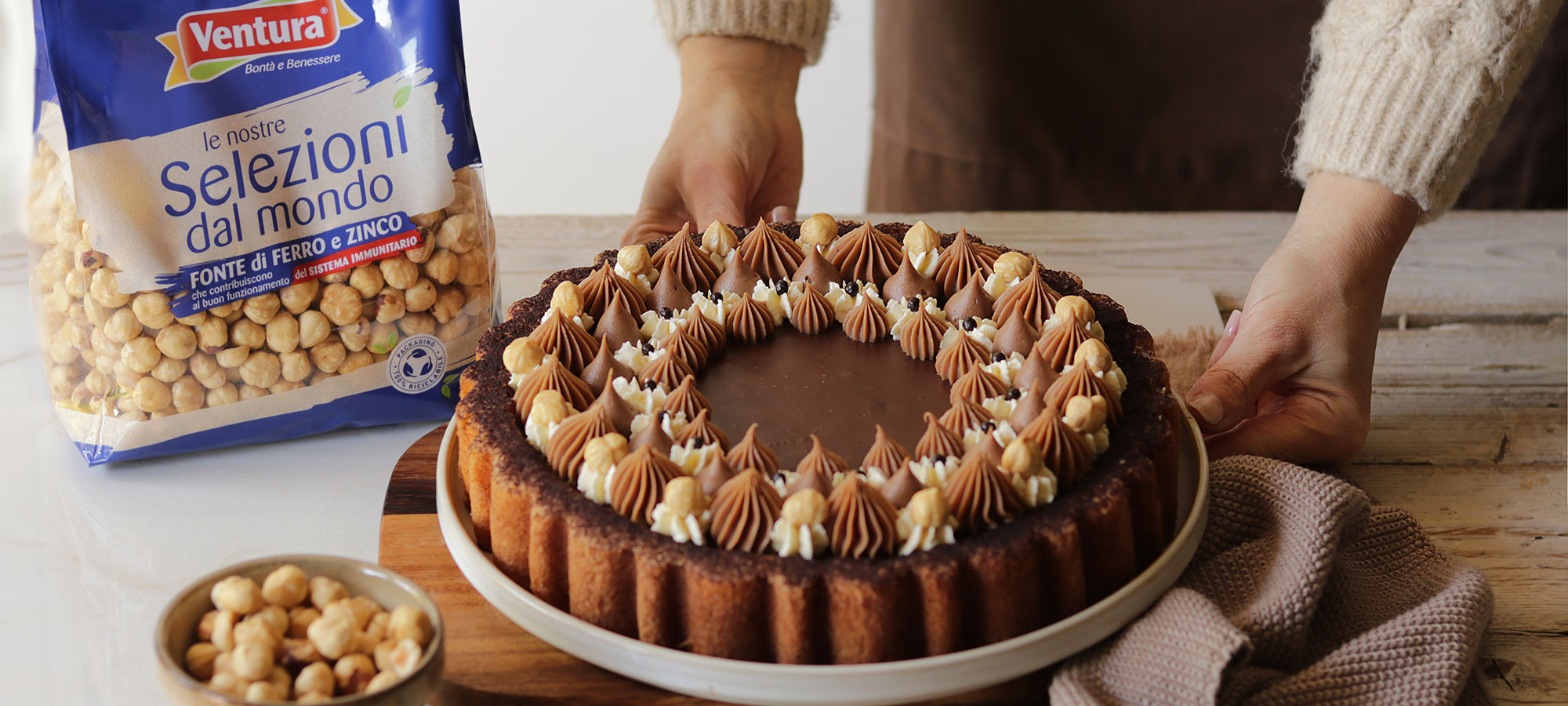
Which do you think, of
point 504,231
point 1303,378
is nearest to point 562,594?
point 1303,378

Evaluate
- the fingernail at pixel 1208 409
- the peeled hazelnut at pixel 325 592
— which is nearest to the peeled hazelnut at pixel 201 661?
the peeled hazelnut at pixel 325 592

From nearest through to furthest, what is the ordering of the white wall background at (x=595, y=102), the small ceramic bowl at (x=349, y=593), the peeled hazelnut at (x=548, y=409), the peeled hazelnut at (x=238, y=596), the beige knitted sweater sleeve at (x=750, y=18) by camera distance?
the small ceramic bowl at (x=349, y=593), the peeled hazelnut at (x=238, y=596), the peeled hazelnut at (x=548, y=409), the beige knitted sweater sleeve at (x=750, y=18), the white wall background at (x=595, y=102)

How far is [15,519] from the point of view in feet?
6.78

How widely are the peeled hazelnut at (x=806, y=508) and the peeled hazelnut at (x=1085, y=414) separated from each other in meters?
0.41

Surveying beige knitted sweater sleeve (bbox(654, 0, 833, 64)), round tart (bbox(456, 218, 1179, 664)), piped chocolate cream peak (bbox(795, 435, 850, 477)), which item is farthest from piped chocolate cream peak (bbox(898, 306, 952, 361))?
beige knitted sweater sleeve (bbox(654, 0, 833, 64))

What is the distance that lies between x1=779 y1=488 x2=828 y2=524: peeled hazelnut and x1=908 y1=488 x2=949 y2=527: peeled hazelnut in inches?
4.4

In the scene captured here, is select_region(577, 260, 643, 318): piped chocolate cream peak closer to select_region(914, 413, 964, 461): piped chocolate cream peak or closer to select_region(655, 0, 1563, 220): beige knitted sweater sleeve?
select_region(914, 413, 964, 461): piped chocolate cream peak

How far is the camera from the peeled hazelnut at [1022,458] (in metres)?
1.58

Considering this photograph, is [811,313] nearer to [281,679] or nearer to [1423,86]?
[281,679]

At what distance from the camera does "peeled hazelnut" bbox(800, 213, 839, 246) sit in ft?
7.55

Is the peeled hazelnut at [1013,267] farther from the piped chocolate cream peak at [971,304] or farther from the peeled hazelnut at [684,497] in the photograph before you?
the peeled hazelnut at [684,497]

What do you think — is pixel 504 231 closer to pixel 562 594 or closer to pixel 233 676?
pixel 562 594

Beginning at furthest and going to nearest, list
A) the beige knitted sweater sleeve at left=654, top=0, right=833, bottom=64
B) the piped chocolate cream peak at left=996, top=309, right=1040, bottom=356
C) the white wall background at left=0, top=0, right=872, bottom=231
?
1. the white wall background at left=0, top=0, right=872, bottom=231
2. the beige knitted sweater sleeve at left=654, top=0, right=833, bottom=64
3. the piped chocolate cream peak at left=996, top=309, right=1040, bottom=356

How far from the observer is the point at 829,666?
4.81 feet
